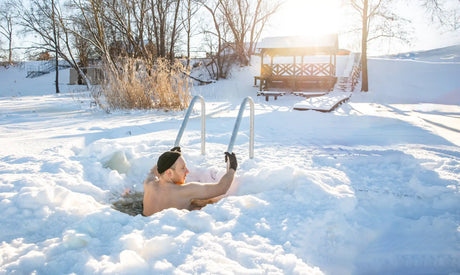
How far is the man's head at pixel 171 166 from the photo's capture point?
2.87m

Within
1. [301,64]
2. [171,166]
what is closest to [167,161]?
[171,166]

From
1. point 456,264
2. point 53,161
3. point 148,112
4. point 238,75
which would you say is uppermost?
point 238,75

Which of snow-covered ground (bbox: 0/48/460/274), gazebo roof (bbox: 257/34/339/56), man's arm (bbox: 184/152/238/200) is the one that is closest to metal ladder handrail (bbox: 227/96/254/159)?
snow-covered ground (bbox: 0/48/460/274)

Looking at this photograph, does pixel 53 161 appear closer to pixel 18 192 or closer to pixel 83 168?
pixel 83 168

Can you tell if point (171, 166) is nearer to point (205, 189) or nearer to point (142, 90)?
point (205, 189)

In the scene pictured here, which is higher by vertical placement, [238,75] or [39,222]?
[238,75]

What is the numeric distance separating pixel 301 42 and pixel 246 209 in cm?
1905

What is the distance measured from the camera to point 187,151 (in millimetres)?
4496

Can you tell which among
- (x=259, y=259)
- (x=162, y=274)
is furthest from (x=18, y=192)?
(x=259, y=259)

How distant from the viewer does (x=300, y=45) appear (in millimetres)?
19469

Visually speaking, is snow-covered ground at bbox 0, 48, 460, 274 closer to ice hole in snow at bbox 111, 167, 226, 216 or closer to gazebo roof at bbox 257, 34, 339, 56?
ice hole in snow at bbox 111, 167, 226, 216

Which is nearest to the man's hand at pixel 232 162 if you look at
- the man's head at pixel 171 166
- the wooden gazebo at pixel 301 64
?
the man's head at pixel 171 166

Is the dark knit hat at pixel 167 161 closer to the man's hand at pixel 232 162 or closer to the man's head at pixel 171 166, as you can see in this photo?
the man's head at pixel 171 166

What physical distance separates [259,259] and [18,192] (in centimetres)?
211
